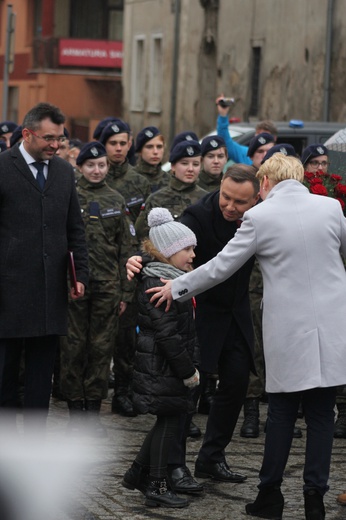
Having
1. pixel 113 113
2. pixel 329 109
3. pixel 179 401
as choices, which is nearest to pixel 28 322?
pixel 179 401

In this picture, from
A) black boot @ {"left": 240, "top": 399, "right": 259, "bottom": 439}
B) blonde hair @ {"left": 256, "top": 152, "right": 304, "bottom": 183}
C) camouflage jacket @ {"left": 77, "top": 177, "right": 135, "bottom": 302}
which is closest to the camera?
blonde hair @ {"left": 256, "top": 152, "right": 304, "bottom": 183}

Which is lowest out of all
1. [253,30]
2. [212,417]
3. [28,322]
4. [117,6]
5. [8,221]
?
[212,417]

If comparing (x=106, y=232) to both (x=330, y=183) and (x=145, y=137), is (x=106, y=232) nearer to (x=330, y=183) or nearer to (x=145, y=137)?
(x=330, y=183)

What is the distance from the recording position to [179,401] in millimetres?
7227

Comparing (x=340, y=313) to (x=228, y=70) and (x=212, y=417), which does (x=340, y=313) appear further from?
(x=228, y=70)

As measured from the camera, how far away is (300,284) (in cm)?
675

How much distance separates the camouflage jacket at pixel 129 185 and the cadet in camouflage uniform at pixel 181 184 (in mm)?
640

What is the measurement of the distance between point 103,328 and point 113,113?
1495 inches

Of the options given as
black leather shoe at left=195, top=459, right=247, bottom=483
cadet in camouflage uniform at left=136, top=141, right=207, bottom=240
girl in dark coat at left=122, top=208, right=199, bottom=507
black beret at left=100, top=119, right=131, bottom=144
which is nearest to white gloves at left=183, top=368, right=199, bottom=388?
girl in dark coat at left=122, top=208, right=199, bottom=507

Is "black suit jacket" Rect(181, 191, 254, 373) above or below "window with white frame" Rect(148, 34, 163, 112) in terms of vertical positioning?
below

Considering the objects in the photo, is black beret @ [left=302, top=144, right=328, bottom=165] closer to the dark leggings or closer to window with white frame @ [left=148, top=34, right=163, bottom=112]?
the dark leggings

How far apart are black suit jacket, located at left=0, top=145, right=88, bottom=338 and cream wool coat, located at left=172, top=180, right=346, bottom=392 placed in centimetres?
133

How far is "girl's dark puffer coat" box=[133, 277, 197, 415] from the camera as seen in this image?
7105mm

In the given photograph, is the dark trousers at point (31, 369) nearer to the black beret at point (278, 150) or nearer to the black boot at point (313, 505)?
the black boot at point (313, 505)
